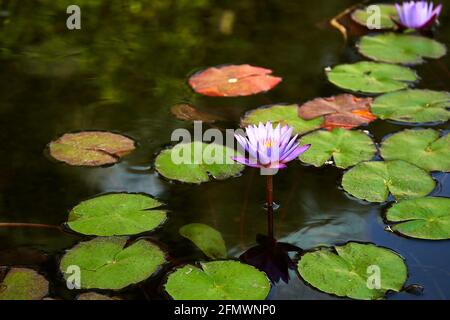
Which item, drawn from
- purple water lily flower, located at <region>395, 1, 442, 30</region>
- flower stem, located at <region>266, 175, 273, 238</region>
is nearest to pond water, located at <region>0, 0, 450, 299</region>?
flower stem, located at <region>266, 175, 273, 238</region>

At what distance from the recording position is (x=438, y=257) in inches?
66.9

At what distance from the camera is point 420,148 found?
7.04 ft

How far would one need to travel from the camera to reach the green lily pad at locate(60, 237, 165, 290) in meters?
1.60

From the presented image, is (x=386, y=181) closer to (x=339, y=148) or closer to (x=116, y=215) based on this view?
(x=339, y=148)

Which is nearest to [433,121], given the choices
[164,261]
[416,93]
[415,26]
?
[416,93]

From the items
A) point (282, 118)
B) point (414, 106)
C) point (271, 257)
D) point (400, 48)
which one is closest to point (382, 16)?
point (400, 48)

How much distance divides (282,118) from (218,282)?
2.89 feet

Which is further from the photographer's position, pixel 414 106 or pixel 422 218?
pixel 414 106

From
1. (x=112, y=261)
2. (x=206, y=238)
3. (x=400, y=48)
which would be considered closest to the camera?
(x=112, y=261)

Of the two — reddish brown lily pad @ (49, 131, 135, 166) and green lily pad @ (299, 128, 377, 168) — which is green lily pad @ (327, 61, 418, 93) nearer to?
green lily pad @ (299, 128, 377, 168)

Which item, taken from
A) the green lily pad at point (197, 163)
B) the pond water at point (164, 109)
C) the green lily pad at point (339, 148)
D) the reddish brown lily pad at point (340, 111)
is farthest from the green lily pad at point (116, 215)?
the reddish brown lily pad at point (340, 111)

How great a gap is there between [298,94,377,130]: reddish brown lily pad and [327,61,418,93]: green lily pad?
0.09 m

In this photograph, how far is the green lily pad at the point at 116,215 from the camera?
1777 millimetres

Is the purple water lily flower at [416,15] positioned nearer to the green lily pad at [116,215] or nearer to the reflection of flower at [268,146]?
the reflection of flower at [268,146]
